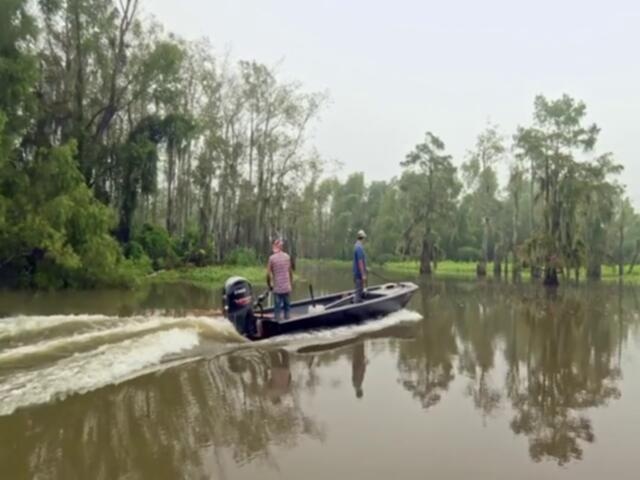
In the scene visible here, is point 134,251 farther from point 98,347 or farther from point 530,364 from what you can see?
point 530,364

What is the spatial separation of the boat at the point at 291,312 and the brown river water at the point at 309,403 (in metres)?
0.27

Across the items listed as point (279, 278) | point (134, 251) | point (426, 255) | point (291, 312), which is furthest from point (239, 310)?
point (426, 255)

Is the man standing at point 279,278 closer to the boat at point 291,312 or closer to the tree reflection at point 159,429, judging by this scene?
the boat at point 291,312

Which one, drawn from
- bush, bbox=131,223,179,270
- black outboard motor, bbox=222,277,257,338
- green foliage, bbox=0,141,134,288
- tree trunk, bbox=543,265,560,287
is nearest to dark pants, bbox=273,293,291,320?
black outboard motor, bbox=222,277,257,338

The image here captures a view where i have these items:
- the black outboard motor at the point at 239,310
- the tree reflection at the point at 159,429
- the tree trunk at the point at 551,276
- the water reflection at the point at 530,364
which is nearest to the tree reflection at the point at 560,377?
the water reflection at the point at 530,364

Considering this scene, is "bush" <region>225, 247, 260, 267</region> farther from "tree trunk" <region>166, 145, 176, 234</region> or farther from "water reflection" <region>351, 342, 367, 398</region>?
"water reflection" <region>351, 342, 367, 398</region>

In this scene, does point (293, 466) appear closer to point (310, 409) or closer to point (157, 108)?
point (310, 409)

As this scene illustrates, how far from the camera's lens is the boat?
8.81 meters

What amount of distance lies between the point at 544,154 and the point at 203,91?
17.5 metres

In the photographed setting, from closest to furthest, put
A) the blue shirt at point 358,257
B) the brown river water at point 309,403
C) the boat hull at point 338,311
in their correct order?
the brown river water at point 309,403 < the boat hull at point 338,311 < the blue shirt at point 358,257

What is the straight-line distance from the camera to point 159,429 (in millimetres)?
4605

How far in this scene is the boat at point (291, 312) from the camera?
8.81 m

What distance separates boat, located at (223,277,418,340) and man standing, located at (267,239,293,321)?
21 centimetres

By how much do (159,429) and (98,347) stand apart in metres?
2.85
